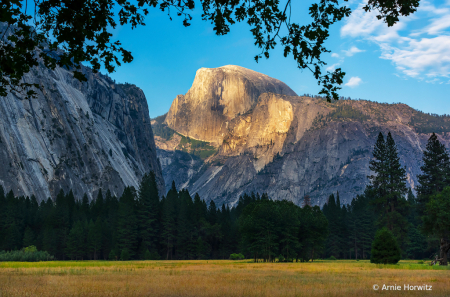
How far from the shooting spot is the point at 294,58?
1312cm

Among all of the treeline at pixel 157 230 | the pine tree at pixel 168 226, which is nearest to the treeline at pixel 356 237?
the treeline at pixel 157 230

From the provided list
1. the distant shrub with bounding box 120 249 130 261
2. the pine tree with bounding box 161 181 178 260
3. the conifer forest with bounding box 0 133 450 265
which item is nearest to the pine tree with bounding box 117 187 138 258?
the conifer forest with bounding box 0 133 450 265

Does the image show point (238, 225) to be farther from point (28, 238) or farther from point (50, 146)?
point (50, 146)

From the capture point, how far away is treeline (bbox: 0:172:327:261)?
259 ft

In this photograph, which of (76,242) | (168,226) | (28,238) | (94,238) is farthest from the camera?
(168,226)

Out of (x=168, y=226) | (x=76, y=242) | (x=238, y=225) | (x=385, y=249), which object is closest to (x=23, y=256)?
(x=76, y=242)

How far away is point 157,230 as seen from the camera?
98250 mm

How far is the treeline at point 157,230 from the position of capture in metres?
78.9

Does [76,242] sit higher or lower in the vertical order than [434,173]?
lower

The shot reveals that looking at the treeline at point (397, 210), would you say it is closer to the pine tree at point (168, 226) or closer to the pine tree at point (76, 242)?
the pine tree at point (168, 226)

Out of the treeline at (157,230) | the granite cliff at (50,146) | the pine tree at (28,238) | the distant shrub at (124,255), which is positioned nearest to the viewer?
the treeline at (157,230)

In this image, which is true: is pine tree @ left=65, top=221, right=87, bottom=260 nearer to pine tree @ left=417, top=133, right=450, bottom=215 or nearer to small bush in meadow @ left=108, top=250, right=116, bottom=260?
small bush in meadow @ left=108, top=250, right=116, bottom=260

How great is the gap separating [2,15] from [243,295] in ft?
46.3

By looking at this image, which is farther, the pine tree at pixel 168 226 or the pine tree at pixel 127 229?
the pine tree at pixel 168 226
